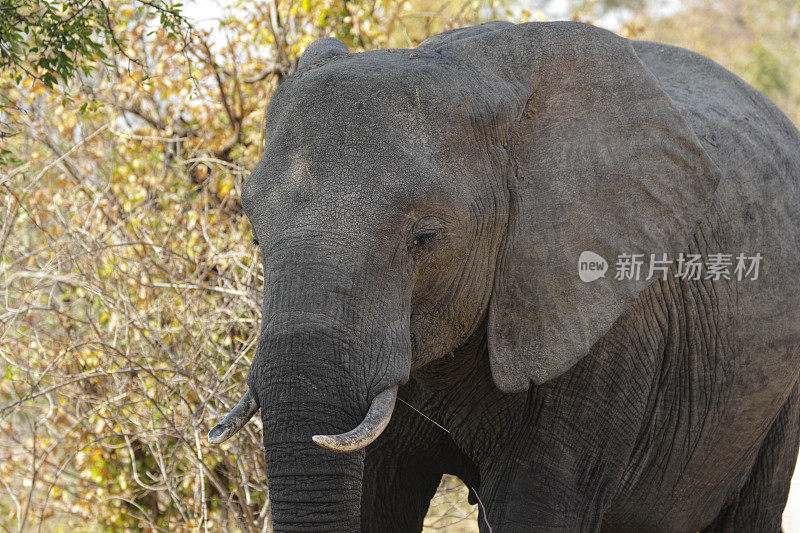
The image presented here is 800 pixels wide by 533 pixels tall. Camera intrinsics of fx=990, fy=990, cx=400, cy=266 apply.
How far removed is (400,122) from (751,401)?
197 centimetres

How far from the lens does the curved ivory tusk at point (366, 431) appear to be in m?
2.23

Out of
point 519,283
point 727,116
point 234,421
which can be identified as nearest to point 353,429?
point 234,421

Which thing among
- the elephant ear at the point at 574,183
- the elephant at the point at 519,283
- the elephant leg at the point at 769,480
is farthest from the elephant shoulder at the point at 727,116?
the elephant leg at the point at 769,480

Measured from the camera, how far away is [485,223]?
2.79 m

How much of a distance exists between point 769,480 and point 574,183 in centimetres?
207

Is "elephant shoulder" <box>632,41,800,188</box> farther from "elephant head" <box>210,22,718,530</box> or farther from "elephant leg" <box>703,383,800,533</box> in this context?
"elephant leg" <box>703,383,800,533</box>

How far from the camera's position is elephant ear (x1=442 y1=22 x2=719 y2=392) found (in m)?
2.88

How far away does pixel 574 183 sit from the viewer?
292 centimetres

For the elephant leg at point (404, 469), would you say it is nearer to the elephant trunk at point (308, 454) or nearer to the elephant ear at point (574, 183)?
the elephant ear at point (574, 183)

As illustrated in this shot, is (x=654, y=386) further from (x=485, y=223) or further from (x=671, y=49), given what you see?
(x=671, y=49)

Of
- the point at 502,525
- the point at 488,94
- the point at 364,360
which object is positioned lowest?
the point at 502,525

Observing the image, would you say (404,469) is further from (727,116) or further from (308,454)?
(727,116)

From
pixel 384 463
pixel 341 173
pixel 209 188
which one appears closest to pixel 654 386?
pixel 384 463

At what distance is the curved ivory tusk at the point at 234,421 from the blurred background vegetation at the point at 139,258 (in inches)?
56.0
